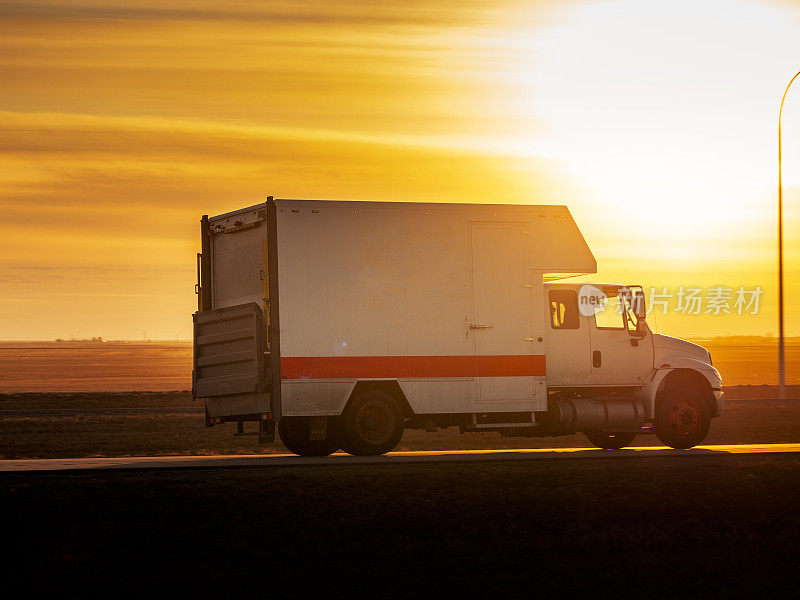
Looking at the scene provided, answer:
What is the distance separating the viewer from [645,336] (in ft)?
63.5

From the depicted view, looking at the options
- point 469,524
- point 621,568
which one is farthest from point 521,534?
point 621,568

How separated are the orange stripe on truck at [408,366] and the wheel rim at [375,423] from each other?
522mm

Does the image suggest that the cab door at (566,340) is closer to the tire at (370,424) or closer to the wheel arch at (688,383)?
the wheel arch at (688,383)

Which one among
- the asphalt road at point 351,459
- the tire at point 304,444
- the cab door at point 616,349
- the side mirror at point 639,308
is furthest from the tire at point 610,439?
the tire at point 304,444

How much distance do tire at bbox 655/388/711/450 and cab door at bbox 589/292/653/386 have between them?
1.92ft

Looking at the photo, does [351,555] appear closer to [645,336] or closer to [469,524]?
[469,524]

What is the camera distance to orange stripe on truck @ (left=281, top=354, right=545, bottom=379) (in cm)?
1727

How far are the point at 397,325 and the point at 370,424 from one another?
157cm

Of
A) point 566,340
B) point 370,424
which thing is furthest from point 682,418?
point 370,424

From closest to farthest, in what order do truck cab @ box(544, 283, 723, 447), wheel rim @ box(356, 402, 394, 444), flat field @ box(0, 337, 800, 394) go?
wheel rim @ box(356, 402, 394, 444), truck cab @ box(544, 283, 723, 447), flat field @ box(0, 337, 800, 394)

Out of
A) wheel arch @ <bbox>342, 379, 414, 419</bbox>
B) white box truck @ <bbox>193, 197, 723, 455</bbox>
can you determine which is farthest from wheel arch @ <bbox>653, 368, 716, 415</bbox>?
wheel arch @ <bbox>342, 379, 414, 419</bbox>

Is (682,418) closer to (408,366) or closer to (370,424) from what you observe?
(408,366)

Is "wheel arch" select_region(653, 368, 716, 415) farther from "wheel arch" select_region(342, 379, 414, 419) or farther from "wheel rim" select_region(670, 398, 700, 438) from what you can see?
"wheel arch" select_region(342, 379, 414, 419)

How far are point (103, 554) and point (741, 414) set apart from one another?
26.1 metres
